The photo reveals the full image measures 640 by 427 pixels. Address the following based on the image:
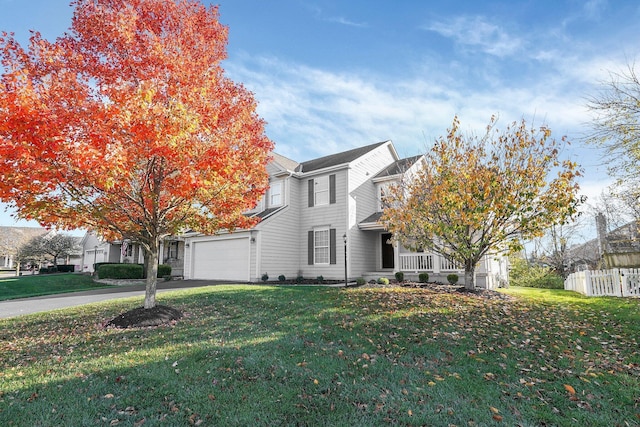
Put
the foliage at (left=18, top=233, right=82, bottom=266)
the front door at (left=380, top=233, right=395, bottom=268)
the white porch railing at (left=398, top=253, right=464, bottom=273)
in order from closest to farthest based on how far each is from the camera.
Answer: the white porch railing at (left=398, top=253, right=464, bottom=273) → the front door at (left=380, top=233, right=395, bottom=268) → the foliage at (left=18, top=233, right=82, bottom=266)

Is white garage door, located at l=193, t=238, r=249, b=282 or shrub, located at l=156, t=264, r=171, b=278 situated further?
shrub, located at l=156, t=264, r=171, b=278

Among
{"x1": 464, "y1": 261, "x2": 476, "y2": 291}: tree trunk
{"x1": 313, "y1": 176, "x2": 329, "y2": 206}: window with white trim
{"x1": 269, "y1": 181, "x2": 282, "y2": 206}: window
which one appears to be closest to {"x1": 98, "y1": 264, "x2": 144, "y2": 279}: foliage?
{"x1": 269, "y1": 181, "x2": 282, "y2": 206}: window

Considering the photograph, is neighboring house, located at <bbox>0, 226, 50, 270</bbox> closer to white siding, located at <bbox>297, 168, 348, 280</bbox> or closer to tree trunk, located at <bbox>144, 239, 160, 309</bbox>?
white siding, located at <bbox>297, 168, 348, 280</bbox>

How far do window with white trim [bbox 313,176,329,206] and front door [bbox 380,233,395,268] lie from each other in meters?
3.96

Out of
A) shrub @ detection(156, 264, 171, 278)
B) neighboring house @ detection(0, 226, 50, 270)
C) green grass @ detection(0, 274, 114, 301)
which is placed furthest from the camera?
neighboring house @ detection(0, 226, 50, 270)

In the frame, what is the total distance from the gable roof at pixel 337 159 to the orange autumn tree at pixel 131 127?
9.86 m

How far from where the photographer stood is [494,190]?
10.0 metres

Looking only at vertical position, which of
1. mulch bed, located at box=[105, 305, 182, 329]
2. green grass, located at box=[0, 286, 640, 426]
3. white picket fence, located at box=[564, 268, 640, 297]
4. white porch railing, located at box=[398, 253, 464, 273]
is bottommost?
green grass, located at box=[0, 286, 640, 426]

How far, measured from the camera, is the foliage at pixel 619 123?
29.1 feet

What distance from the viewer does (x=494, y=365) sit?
502 centimetres

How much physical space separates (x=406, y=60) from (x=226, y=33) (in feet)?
→ 20.1

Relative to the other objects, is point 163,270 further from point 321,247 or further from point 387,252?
point 387,252

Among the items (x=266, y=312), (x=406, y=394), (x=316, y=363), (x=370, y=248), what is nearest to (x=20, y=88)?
(x=266, y=312)

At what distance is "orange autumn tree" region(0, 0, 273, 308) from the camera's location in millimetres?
6520
